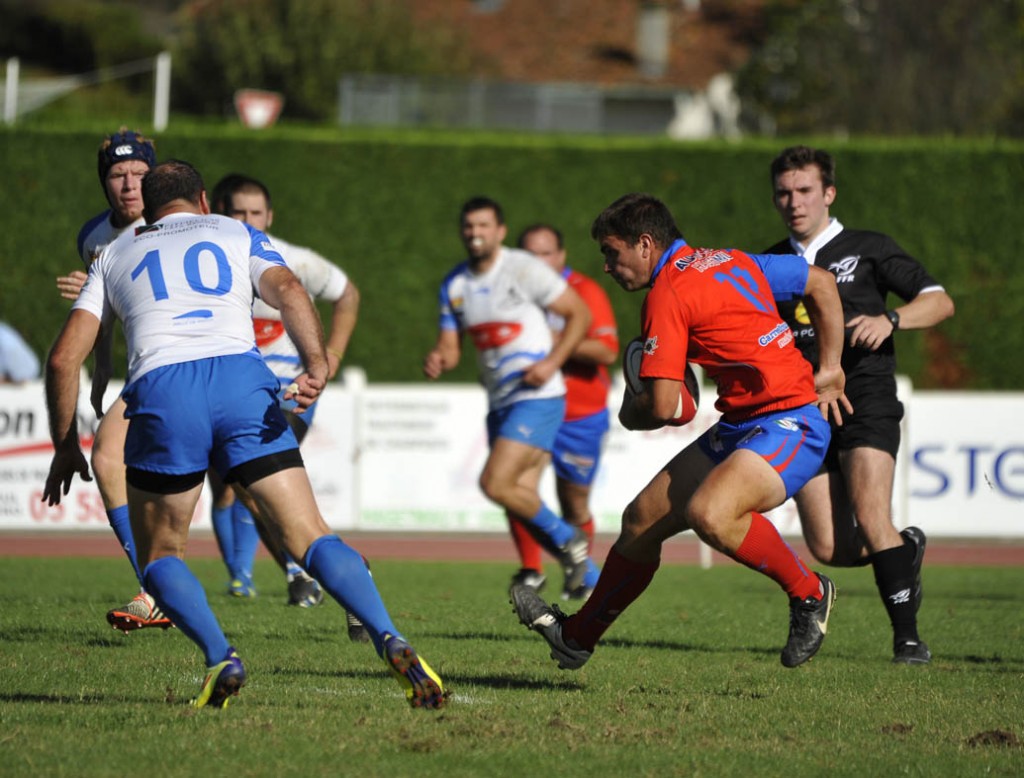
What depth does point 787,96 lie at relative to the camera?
36.2 metres

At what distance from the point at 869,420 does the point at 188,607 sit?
3483 millimetres

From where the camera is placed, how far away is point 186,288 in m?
5.63

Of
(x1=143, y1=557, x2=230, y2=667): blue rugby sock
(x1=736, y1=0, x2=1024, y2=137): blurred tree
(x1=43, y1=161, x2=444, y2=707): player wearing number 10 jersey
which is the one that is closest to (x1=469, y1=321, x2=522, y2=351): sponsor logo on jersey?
(x1=43, y1=161, x2=444, y2=707): player wearing number 10 jersey

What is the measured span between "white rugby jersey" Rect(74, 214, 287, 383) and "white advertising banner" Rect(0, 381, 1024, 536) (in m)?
9.73

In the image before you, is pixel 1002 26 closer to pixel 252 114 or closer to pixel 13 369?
pixel 252 114

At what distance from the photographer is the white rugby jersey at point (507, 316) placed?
10344mm

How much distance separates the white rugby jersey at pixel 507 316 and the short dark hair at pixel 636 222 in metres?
4.02

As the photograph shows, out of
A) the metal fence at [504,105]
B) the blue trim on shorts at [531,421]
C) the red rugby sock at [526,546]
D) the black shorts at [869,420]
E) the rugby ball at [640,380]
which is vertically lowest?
the red rugby sock at [526,546]

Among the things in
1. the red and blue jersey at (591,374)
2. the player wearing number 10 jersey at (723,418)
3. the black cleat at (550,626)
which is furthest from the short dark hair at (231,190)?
the black cleat at (550,626)

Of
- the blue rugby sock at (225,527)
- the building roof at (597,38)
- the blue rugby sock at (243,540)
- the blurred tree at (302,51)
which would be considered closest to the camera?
the blue rugby sock at (243,540)

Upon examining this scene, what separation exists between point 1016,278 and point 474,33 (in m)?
23.7

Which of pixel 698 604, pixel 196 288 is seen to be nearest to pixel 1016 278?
pixel 698 604

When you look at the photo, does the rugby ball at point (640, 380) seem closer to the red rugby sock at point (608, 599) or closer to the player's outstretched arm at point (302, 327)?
the red rugby sock at point (608, 599)

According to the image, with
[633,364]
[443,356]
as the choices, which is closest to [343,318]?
[443,356]
